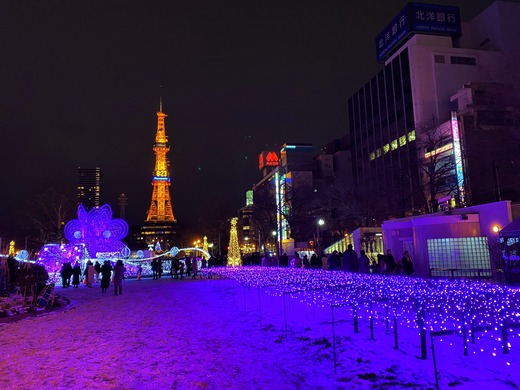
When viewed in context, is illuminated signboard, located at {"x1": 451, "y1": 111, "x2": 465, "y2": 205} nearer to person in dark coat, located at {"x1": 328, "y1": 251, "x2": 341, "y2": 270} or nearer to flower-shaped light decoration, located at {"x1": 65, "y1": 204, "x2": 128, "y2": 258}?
person in dark coat, located at {"x1": 328, "y1": 251, "x2": 341, "y2": 270}

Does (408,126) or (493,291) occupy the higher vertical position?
(408,126)

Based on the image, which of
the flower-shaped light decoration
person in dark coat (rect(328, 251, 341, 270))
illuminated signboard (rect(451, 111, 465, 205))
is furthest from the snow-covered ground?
illuminated signboard (rect(451, 111, 465, 205))

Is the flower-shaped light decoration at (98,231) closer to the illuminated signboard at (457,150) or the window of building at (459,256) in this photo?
the window of building at (459,256)

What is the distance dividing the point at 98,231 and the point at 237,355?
22.9m

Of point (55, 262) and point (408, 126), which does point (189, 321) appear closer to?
point (55, 262)

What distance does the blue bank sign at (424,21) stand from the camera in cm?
5206

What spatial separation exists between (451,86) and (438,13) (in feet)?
35.1

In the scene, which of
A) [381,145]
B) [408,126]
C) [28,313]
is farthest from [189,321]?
[381,145]

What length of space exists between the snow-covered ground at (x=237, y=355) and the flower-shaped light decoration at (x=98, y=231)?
16.7 metres

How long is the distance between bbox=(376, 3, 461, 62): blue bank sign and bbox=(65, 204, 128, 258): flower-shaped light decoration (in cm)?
4351

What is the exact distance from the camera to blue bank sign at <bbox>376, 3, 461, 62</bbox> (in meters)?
52.1

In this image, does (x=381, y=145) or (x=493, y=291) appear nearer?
(x=493, y=291)

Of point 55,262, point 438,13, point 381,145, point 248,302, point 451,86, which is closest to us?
point 248,302

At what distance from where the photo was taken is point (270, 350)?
6.87 metres
